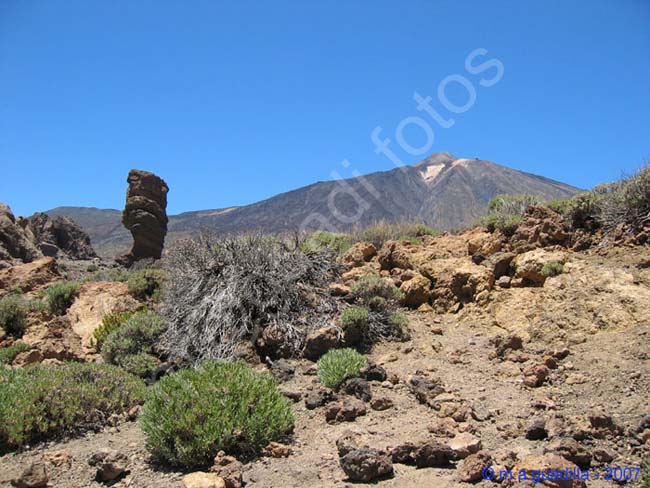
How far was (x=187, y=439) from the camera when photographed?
3826mm

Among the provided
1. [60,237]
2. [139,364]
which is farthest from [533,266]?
[60,237]

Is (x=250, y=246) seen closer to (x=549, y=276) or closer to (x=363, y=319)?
(x=363, y=319)

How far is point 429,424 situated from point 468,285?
11.3 ft

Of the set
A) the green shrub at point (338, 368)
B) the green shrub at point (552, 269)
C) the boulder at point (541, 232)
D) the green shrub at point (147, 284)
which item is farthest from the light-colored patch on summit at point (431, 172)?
the green shrub at point (338, 368)

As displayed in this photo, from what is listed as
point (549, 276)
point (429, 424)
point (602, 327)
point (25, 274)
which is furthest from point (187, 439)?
point (25, 274)

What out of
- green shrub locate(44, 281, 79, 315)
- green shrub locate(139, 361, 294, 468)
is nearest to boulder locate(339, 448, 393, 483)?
green shrub locate(139, 361, 294, 468)

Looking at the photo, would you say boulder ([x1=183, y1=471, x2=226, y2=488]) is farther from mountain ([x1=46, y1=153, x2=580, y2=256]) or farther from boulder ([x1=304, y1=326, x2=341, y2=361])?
mountain ([x1=46, y1=153, x2=580, y2=256])

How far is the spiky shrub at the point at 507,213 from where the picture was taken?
835 centimetres

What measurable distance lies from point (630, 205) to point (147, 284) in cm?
844

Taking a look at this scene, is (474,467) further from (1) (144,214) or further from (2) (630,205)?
(1) (144,214)

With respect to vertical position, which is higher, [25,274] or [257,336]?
[25,274]

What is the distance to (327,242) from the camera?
11273 mm

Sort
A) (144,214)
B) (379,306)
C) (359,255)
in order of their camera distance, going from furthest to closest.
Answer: (144,214) → (359,255) → (379,306)

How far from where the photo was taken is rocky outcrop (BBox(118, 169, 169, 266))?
20891mm
